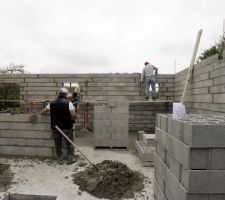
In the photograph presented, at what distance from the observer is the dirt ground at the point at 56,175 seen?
4254mm

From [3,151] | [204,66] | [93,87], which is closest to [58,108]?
[3,151]

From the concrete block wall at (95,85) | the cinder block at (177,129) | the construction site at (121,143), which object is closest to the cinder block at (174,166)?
the construction site at (121,143)

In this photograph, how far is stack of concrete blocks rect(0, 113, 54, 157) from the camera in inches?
249

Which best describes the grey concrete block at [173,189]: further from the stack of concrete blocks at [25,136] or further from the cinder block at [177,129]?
the stack of concrete blocks at [25,136]

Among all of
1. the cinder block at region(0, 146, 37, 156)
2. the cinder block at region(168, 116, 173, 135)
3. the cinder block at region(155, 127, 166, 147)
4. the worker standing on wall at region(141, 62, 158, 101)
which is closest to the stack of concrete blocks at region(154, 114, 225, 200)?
the cinder block at region(168, 116, 173, 135)

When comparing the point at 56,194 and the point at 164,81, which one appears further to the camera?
the point at 164,81

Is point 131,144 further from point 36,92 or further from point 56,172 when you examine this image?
point 36,92

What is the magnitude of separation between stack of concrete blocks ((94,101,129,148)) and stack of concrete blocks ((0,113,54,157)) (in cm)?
168

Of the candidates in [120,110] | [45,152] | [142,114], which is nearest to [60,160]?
[45,152]

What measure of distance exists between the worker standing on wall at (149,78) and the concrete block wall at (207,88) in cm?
186

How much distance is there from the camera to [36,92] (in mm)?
11227

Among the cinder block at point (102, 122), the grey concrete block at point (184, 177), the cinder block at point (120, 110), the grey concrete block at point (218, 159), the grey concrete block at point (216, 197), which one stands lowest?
the grey concrete block at point (216, 197)

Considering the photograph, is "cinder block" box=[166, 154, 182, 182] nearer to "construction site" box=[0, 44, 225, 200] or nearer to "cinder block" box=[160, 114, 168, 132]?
"construction site" box=[0, 44, 225, 200]

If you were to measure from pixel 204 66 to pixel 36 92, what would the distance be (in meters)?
7.14
